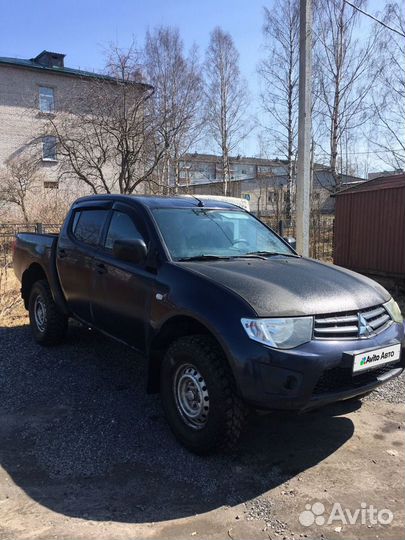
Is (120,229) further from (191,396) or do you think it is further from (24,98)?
(24,98)

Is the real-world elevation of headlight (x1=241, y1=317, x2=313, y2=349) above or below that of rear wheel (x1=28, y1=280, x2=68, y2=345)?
above

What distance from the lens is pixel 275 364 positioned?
2959 millimetres

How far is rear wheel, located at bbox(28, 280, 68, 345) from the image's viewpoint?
5.77m

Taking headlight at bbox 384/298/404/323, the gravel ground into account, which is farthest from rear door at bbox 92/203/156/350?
headlight at bbox 384/298/404/323

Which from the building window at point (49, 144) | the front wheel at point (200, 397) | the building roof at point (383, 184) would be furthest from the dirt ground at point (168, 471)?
the building window at point (49, 144)

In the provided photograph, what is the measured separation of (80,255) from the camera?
16.4 feet

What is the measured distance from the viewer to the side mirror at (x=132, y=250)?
12.5 ft

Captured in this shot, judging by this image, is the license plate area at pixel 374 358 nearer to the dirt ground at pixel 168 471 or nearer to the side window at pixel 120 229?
the dirt ground at pixel 168 471

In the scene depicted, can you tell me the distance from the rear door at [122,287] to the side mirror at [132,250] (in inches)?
5.9

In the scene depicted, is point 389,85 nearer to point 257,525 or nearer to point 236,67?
point 236,67

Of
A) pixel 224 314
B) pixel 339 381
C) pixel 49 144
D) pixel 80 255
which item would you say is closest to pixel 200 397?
pixel 224 314

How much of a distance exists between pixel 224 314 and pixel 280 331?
1.26 feet

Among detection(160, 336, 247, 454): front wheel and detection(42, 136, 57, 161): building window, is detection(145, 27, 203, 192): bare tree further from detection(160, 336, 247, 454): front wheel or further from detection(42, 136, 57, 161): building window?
detection(160, 336, 247, 454): front wheel

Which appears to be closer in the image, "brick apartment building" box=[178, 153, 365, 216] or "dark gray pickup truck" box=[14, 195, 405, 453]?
"dark gray pickup truck" box=[14, 195, 405, 453]
